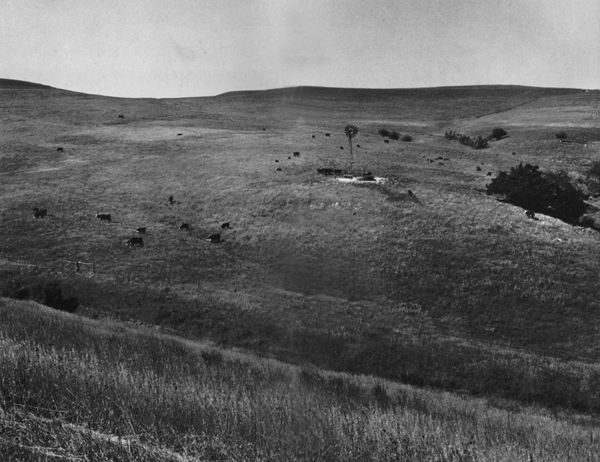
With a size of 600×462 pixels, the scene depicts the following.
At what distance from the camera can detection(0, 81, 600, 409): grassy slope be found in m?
29.0

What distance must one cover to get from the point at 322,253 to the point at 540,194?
27.9 meters

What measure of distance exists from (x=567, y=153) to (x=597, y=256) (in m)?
44.8

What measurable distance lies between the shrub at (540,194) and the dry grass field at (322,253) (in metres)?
2.63

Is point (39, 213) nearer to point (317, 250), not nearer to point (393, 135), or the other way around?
point (317, 250)

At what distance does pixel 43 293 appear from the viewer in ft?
99.5

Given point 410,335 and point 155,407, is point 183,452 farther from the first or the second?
point 410,335

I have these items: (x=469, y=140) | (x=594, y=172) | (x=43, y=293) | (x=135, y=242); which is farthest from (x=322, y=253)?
(x=469, y=140)

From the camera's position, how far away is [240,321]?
1173 inches

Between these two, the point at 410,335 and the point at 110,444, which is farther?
the point at 410,335

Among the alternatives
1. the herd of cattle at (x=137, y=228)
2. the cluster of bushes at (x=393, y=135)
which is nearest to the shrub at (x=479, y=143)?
the cluster of bushes at (x=393, y=135)

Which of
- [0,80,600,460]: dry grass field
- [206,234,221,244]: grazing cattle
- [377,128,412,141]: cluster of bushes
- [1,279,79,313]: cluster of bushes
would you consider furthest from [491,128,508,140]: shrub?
[1,279,79,313]: cluster of bushes

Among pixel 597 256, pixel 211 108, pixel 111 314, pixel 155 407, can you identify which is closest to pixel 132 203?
pixel 111 314

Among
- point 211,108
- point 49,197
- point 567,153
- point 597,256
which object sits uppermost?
point 211,108

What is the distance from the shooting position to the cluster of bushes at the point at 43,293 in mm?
28953
